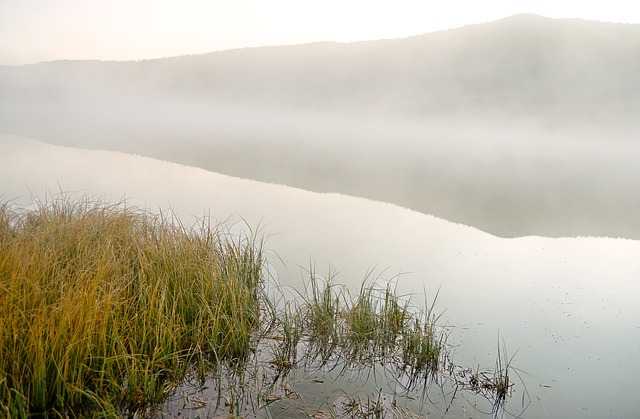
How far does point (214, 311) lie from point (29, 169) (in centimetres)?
1381

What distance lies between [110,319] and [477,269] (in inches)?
242

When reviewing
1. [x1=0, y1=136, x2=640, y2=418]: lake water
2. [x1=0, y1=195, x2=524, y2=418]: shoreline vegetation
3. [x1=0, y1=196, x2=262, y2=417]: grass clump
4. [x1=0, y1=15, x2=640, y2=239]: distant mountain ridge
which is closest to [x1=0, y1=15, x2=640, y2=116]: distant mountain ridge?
[x1=0, y1=15, x2=640, y2=239]: distant mountain ridge

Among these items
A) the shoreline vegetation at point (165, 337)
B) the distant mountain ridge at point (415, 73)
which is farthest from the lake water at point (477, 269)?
the distant mountain ridge at point (415, 73)

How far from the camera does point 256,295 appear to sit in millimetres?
5164

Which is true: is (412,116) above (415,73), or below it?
below

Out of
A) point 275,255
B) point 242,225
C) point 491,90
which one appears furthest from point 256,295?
point 491,90

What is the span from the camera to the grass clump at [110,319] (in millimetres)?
2912

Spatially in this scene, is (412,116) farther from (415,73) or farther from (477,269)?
(477,269)

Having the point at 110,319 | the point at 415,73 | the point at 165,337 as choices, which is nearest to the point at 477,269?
the point at 165,337

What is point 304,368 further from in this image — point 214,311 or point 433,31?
point 433,31

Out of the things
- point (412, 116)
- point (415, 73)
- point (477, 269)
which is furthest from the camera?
point (415, 73)

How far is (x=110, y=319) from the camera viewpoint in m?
3.45

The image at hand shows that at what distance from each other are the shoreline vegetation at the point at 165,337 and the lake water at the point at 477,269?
0.55 m

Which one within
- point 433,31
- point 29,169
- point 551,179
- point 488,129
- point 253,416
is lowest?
point 253,416
